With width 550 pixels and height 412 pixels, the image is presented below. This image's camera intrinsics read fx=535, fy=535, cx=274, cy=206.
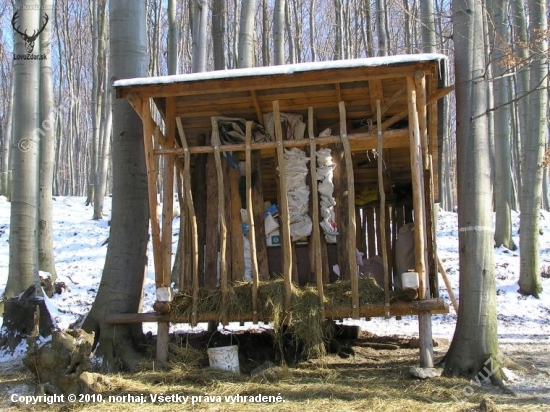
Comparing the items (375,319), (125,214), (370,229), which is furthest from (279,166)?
(375,319)

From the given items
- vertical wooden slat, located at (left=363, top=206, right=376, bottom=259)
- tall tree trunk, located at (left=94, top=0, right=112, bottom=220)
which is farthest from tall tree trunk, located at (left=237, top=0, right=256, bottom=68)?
tall tree trunk, located at (left=94, top=0, right=112, bottom=220)

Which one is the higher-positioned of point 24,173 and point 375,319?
point 24,173

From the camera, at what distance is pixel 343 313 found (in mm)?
6109

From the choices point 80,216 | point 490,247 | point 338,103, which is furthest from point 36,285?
point 80,216

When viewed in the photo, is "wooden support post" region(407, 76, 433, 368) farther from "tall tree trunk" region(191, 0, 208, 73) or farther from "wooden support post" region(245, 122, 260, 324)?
"tall tree trunk" region(191, 0, 208, 73)

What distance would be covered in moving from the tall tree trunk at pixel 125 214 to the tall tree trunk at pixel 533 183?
845cm

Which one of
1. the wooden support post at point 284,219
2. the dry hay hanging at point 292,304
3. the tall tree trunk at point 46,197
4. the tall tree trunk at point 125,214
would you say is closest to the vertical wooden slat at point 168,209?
the dry hay hanging at point 292,304

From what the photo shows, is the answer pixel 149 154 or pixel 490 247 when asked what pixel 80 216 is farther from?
pixel 490 247

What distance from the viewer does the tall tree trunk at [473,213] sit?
5746 millimetres

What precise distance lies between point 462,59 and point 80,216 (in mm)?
17028

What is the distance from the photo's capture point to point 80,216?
20.2 meters

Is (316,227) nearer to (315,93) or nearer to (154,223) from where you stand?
(315,93)

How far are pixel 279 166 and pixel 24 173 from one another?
12.5ft

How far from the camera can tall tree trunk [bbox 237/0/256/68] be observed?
1140 centimetres
